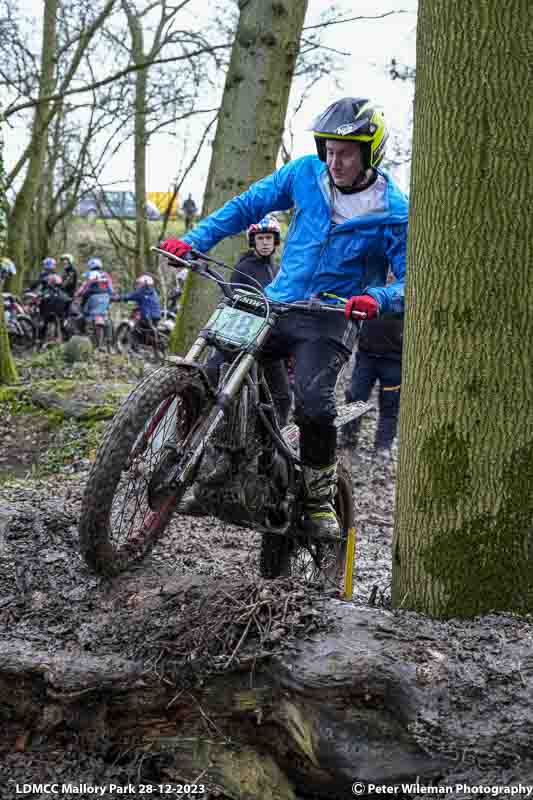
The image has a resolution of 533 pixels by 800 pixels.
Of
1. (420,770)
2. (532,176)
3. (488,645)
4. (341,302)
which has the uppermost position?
(532,176)

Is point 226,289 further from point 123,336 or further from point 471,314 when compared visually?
point 123,336

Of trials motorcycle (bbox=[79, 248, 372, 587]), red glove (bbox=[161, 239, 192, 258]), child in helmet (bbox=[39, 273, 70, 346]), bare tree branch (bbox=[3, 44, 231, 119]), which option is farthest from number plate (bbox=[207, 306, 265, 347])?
child in helmet (bbox=[39, 273, 70, 346])

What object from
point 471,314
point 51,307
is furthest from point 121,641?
point 51,307

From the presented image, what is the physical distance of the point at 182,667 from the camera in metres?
2.92

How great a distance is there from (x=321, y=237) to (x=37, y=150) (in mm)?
18137

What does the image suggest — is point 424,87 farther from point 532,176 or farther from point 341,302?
point 341,302

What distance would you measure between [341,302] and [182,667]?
191 centimetres

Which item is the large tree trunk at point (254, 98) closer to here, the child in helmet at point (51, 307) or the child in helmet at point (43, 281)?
the child in helmet at point (51, 307)

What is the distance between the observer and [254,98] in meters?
8.55

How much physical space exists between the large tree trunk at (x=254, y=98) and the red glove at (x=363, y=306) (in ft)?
17.6

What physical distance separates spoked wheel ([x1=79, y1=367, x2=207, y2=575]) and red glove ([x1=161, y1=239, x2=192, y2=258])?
0.73 m

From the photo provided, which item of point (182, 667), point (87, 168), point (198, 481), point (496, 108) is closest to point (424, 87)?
point (496, 108)

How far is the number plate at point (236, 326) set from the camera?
3.74m

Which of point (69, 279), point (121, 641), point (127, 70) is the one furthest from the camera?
point (69, 279)
